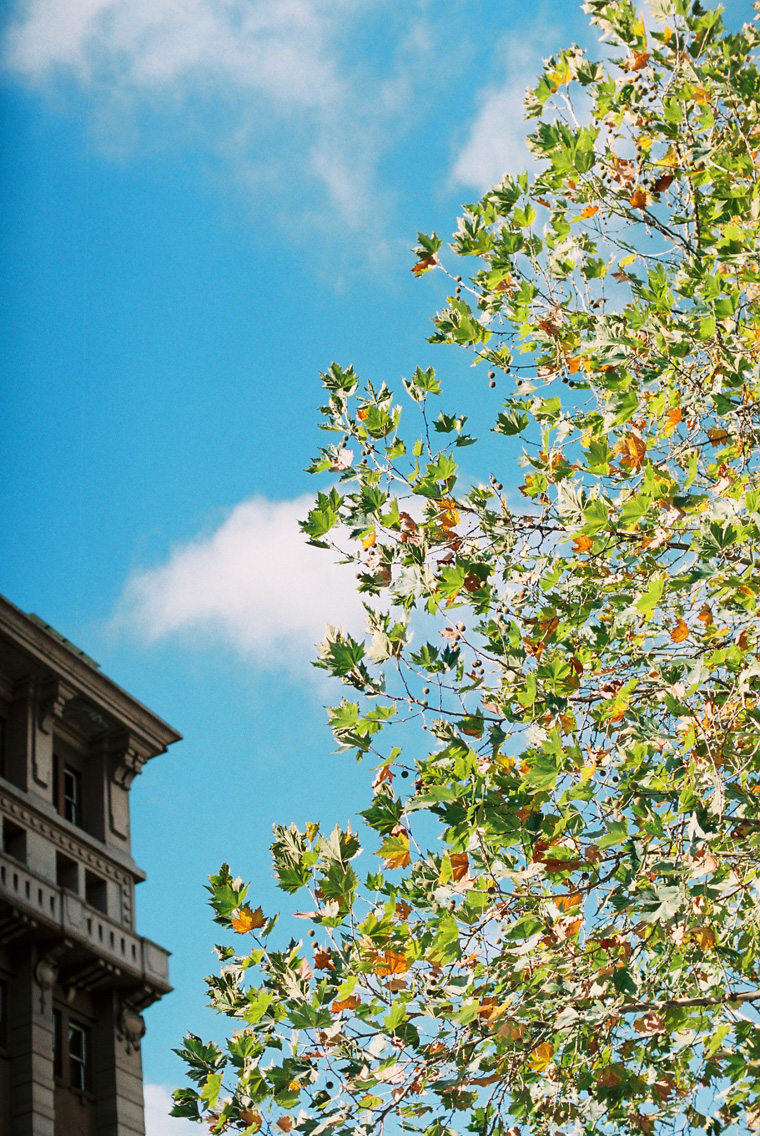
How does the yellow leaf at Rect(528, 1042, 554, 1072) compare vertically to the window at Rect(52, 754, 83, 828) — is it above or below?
below

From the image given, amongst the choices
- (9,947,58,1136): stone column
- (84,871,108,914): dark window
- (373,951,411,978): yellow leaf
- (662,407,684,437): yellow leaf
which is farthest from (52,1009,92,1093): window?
(662,407,684,437): yellow leaf

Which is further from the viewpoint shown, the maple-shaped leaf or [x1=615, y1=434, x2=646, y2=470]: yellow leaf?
[x1=615, y1=434, x2=646, y2=470]: yellow leaf

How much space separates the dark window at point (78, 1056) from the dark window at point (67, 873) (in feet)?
7.57

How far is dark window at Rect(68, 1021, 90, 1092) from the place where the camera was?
19.1m

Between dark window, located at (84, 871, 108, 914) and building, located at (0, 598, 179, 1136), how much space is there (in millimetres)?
22

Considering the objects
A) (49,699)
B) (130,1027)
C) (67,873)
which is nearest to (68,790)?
(49,699)

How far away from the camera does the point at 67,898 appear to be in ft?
63.3

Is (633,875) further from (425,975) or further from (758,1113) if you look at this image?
(758,1113)

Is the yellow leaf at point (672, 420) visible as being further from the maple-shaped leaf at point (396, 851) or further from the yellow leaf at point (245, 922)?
the yellow leaf at point (245, 922)

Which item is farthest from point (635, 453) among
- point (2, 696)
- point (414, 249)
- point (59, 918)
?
point (2, 696)

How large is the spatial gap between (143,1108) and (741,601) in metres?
17.6

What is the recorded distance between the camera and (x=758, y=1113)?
6.17 metres

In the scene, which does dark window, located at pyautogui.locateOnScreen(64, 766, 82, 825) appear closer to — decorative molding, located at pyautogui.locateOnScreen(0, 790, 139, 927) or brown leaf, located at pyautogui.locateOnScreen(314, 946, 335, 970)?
decorative molding, located at pyautogui.locateOnScreen(0, 790, 139, 927)

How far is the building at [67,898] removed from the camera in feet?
59.1
